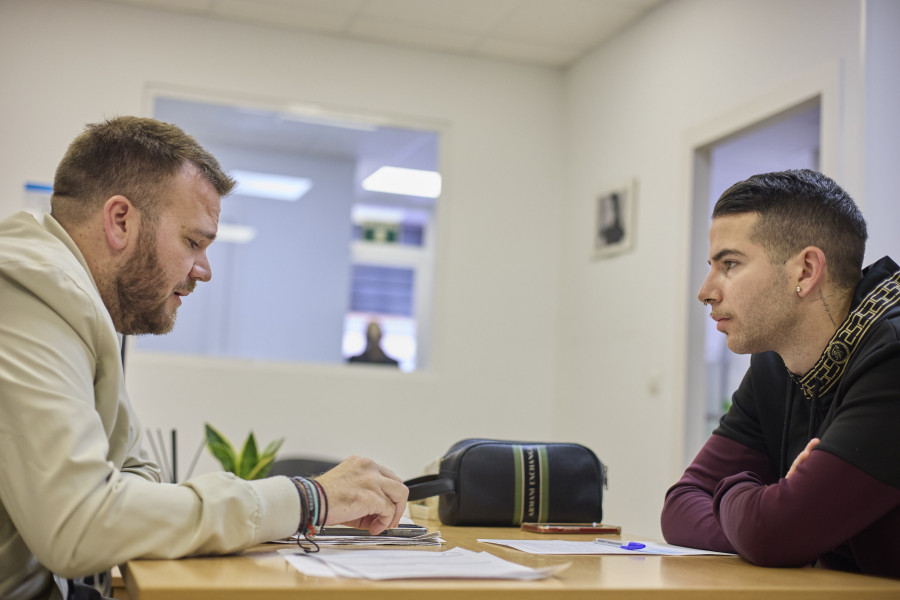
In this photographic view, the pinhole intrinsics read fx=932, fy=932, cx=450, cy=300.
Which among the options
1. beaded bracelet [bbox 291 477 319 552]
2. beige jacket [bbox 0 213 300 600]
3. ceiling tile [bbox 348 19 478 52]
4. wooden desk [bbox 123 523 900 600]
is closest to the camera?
wooden desk [bbox 123 523 900 600]

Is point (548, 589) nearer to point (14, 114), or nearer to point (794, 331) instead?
point (794, 331)

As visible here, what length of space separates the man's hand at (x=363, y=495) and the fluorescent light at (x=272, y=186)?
4209 millimetres

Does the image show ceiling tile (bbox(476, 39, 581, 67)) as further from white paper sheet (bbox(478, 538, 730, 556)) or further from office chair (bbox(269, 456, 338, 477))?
white paper sheet (bbox(478, 538, 730, 556))

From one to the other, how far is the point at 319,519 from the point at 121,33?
173 inches

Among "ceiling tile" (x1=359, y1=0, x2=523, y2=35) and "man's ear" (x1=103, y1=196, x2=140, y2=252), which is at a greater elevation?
"ceiling tile" (x1=359, y1=0, x2=523, y2=35)

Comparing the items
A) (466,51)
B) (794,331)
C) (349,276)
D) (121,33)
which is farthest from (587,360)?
(794,331)

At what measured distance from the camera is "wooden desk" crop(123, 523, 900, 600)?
0.98 metres

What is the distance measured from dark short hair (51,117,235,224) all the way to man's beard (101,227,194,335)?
0.06 metres

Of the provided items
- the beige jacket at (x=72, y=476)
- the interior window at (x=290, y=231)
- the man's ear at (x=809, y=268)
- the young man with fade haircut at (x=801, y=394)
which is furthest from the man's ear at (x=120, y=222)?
the interior window at (x=290, y=231)

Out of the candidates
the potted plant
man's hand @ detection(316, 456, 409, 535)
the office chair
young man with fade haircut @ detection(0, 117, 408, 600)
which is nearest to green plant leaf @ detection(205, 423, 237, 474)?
the potted plant

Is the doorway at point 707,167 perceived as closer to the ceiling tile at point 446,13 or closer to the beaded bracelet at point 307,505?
the ceiling tile at point 446,13

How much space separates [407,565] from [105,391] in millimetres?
497

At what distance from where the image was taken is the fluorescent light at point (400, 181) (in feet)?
18.8

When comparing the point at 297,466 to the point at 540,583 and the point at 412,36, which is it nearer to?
the point at 412,36
